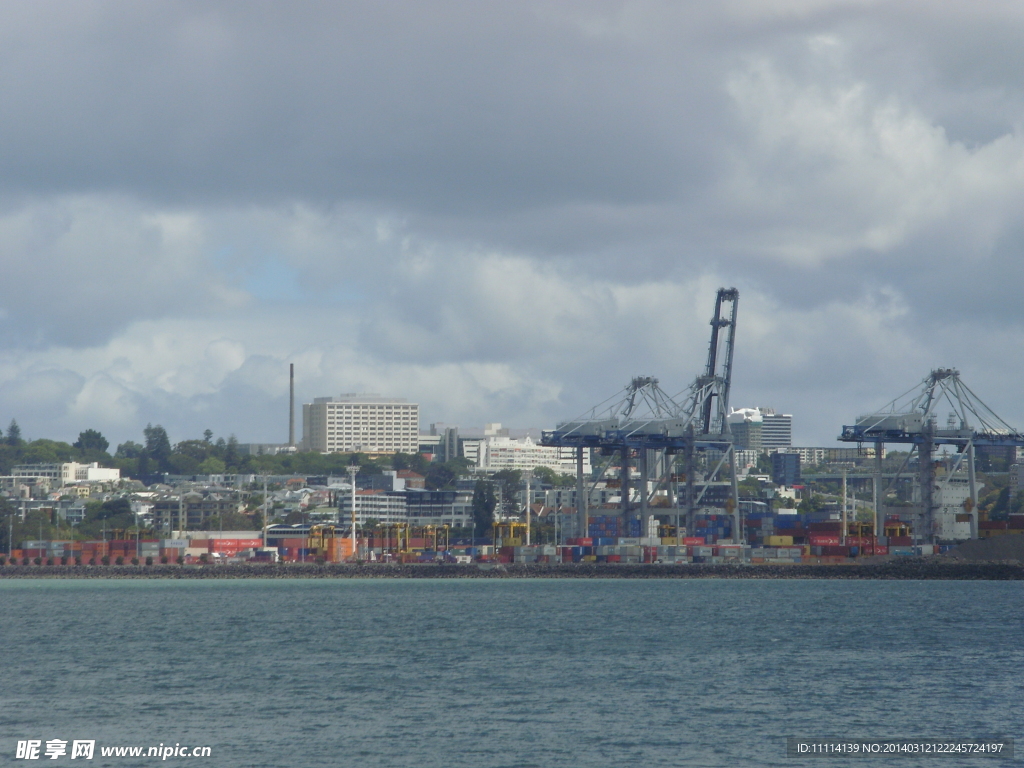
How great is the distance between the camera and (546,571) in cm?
12356

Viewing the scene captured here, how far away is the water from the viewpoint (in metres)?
30.4

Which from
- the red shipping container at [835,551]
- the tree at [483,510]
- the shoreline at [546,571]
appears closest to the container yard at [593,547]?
the red shipping container at [835,551]

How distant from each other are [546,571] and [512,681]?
274 feet

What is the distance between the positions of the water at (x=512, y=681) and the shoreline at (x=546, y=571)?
3763 cm

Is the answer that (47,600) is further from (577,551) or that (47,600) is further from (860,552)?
(860,552)

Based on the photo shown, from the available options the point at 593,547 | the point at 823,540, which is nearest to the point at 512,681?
the point at 593,547

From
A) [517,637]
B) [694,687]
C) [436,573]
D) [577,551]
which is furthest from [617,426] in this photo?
[694,687]

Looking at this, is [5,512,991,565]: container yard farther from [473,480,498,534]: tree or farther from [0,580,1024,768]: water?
[0,580,1024,768]: water

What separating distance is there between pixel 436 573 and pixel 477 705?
92788mm

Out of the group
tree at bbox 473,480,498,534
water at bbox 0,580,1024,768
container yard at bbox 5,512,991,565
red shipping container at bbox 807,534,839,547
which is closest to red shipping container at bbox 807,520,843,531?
container yard at bbox 5,512,991,565

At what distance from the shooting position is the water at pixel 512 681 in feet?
99.7

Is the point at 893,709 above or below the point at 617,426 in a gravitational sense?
below

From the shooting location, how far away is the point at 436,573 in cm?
12788

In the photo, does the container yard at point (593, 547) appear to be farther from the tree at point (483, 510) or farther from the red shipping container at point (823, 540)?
the tree at point (483, 510)
